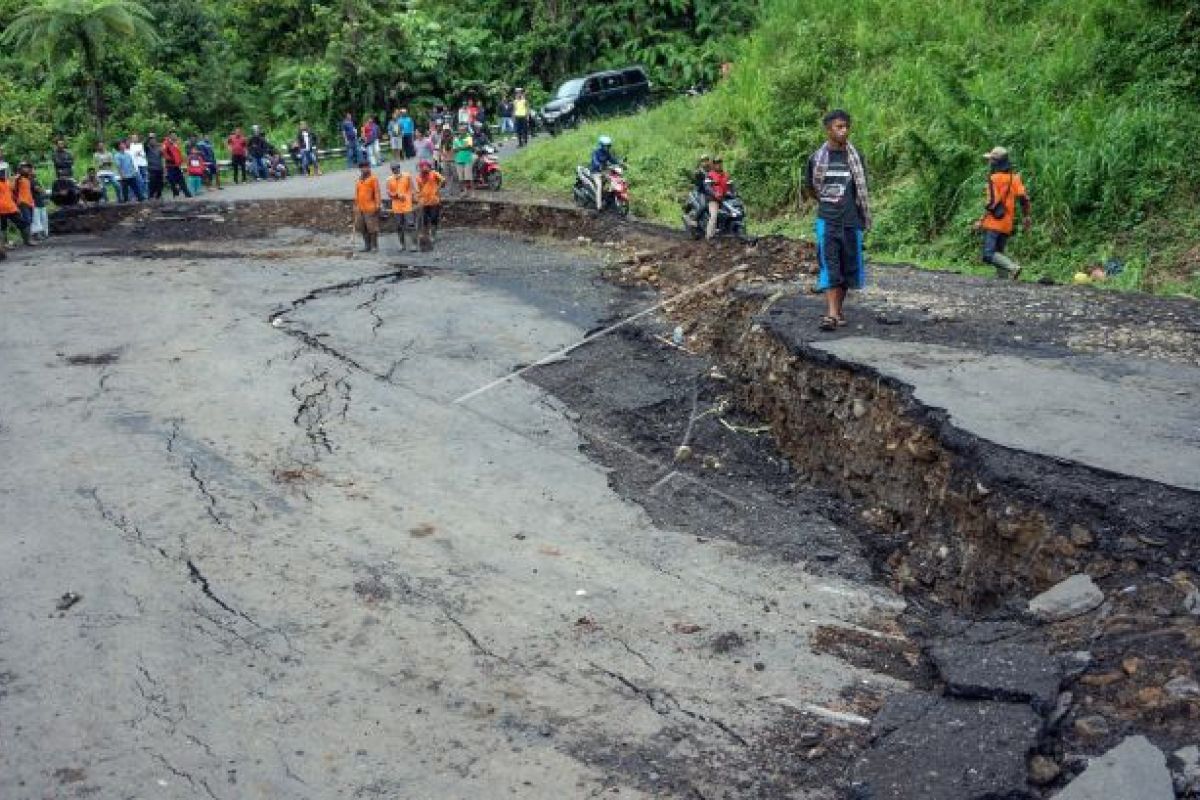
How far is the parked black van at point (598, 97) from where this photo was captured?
1183 inches

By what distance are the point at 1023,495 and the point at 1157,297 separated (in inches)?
204

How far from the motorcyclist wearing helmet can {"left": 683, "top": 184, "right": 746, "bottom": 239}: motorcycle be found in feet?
10.0

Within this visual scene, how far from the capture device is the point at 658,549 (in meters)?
7.85

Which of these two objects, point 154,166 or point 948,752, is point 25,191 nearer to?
point 154,166

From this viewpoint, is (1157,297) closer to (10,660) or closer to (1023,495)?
(1023,495)

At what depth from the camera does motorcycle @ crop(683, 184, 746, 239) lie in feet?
53.3

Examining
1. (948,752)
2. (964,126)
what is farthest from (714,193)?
(948,752)

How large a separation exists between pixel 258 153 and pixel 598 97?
927cm

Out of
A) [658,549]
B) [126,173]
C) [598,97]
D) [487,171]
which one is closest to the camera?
[658,549]

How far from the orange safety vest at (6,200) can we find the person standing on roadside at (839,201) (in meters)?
15.8

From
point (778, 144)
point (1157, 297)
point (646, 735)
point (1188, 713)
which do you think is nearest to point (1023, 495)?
point (1188, 713)

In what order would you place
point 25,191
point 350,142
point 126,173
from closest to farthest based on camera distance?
1. point 25,191
2. point 126,173
3. point 350,142

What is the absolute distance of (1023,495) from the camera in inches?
257

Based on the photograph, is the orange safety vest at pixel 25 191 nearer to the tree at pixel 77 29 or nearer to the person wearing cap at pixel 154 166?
the person wearing cap at pixel 154 166
